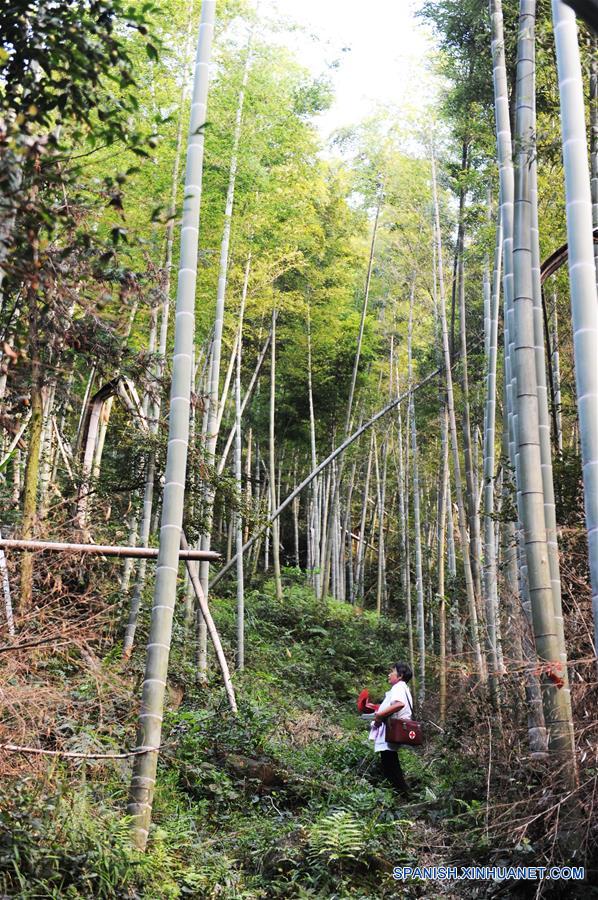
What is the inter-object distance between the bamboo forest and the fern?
0.06 feet

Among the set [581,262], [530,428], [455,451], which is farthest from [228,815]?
[455,451]

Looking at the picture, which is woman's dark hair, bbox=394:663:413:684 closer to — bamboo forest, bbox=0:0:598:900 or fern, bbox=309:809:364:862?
bamboo forest, bbox=0:0:598:900

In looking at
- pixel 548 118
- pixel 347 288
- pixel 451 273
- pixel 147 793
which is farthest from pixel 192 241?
pixel 347 288

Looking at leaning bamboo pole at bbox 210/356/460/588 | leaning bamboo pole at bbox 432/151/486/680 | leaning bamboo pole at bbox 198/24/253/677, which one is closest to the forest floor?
leaning bamboo pole at bbox 198/24/253/677

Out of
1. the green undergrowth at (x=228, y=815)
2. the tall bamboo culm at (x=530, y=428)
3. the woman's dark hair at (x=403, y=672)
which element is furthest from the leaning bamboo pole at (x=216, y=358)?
the tall bamboo culm at (x=530, y=428)

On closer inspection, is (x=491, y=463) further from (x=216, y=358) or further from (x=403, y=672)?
(x=216, y=358)

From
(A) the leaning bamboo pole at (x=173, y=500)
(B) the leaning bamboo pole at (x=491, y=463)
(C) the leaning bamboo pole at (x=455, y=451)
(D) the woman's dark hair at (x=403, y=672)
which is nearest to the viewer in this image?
(A) the leaning bamboo pole at (x=173, y=500)

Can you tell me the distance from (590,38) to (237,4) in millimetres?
4727

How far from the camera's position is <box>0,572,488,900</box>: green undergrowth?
3078 mm

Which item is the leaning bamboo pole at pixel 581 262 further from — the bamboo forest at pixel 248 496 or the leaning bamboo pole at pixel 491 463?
the leaning bamboo pole at pixel 491 463

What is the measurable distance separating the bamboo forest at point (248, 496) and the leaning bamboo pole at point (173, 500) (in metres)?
0.01

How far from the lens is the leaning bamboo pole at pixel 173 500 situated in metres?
3.49

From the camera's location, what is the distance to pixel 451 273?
37.6 ft

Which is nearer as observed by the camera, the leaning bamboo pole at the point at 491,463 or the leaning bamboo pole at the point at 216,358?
the leaning bamboo pole at the point at 491,463
